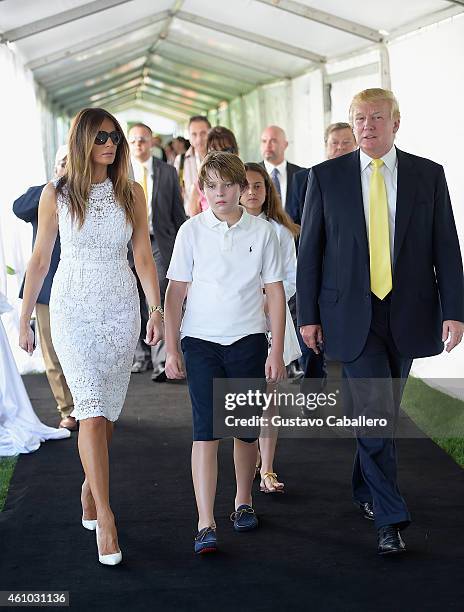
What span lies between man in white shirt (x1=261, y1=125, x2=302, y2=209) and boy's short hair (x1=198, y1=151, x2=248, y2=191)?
3.34m

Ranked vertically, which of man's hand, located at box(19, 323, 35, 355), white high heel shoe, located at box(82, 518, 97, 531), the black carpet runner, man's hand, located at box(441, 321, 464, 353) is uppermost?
man's hand, located at box(19, 323, 35, 355)

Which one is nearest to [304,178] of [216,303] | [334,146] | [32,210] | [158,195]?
[334,146]

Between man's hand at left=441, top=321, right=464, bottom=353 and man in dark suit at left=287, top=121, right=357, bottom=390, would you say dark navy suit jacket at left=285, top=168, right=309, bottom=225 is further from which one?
man's hand at left=441, top=321, right=464, bottom=353

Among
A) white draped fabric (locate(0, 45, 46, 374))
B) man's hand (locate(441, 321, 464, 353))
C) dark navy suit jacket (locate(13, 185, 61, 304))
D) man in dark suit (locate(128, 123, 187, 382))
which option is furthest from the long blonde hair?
man in dark suit (locate(128, 123, 187, 382))

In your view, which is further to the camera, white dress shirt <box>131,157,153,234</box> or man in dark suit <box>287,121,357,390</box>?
white dress shirt <box>131,157,153,234</box>

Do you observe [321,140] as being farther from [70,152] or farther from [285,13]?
[70,152]

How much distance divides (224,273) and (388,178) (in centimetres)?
77

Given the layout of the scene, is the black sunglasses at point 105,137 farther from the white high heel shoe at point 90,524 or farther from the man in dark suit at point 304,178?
the man in dark suit at point 304,178

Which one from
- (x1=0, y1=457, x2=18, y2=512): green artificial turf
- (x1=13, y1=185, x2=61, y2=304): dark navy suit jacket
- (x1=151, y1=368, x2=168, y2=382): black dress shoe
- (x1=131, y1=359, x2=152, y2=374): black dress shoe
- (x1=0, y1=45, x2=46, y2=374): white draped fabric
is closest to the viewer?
(x1=0, y1=457, x2=18, y2=512): green artificial turf

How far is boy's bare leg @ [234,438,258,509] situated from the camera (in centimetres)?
443

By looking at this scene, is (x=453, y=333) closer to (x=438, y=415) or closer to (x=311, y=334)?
(x=311, y=334)

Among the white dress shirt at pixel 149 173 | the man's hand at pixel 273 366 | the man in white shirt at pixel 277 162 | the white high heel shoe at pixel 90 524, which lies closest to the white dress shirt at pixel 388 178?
the man's hand at pixel 273 366

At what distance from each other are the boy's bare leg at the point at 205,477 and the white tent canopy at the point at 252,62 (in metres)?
3.84

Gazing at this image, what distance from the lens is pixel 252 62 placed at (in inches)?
534
